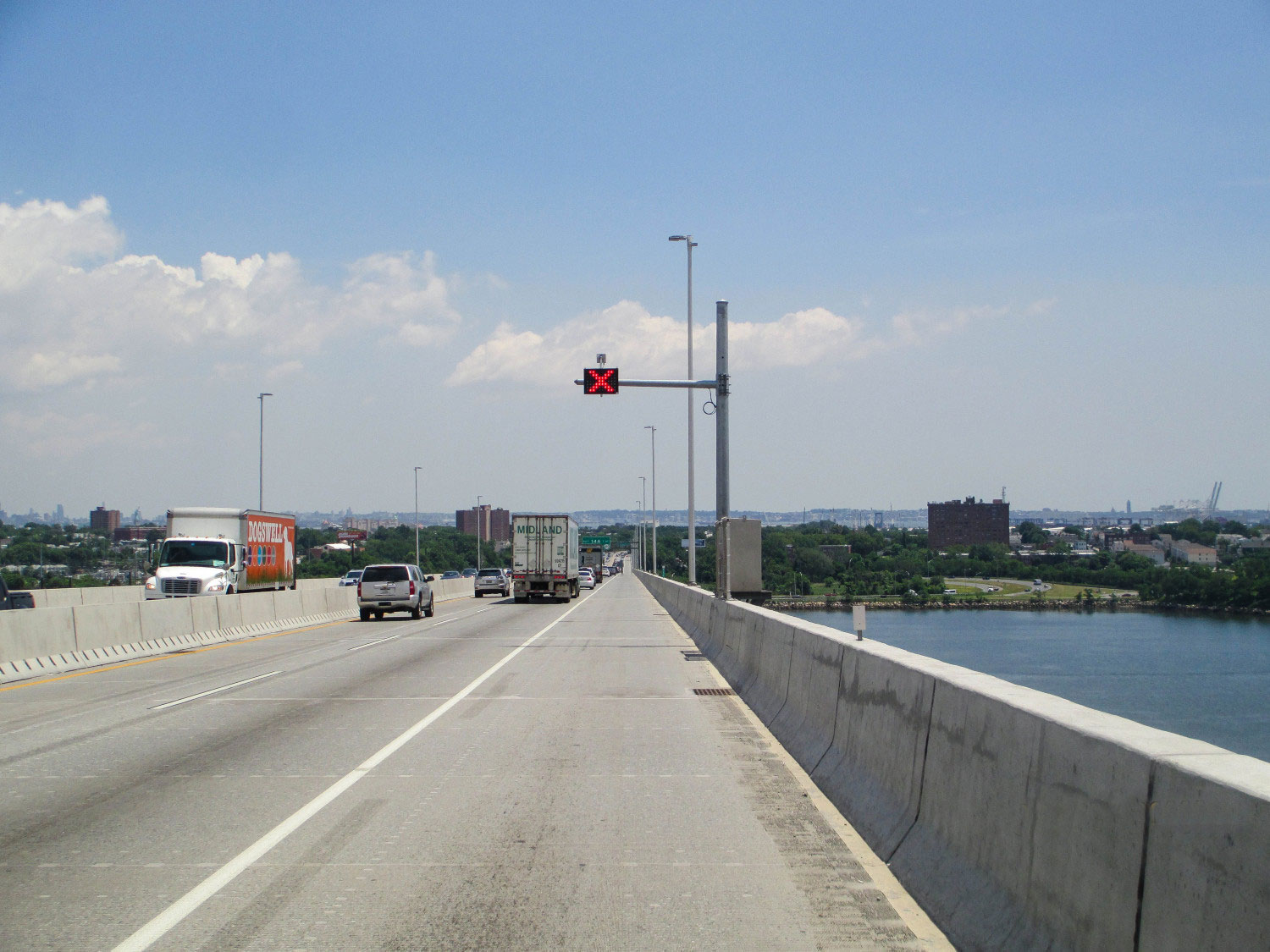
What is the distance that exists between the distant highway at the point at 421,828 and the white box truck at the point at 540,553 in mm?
32190

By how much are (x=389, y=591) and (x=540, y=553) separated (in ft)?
42.1

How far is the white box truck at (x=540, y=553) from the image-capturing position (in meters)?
47.8

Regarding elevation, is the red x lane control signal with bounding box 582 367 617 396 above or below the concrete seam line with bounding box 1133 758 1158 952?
above

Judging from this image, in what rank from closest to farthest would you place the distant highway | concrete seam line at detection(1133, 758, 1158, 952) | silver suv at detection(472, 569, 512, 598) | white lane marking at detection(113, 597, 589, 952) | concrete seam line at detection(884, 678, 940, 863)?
concrete seam line at detection(1133, 758, 1158, 952)
white lane marking at detection(113, 597, 589, 952)
the distant highway
concrete seam line at detection(884, 678, 940, 863)
silver suv at detection(472, 569, 512, 598)

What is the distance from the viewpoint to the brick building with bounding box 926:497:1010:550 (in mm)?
156125

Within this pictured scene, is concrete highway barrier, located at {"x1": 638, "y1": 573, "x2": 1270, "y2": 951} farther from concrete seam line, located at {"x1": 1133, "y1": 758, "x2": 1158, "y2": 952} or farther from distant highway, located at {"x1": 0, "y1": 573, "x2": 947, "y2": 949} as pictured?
distant highway, located at {"x1": 0, "y1": 573, "x2": 947, "y2": 949}

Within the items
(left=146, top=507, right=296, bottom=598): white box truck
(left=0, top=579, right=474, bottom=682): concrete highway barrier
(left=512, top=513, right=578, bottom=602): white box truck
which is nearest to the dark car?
(left=0, top=579, right=474, bottom=682): concrete highway barrier

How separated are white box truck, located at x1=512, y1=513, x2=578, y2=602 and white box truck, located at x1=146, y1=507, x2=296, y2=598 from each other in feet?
38.3

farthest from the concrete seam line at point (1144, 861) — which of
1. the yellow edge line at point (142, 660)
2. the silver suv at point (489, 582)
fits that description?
the silver suv at point (489, 582)

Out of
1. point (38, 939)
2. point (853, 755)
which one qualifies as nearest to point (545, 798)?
point (853, 755)

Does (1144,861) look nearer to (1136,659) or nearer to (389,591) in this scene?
(1136,659)

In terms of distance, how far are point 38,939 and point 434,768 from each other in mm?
4574

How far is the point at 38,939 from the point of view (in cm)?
541

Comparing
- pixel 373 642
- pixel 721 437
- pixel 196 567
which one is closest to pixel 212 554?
pixel 196 567
